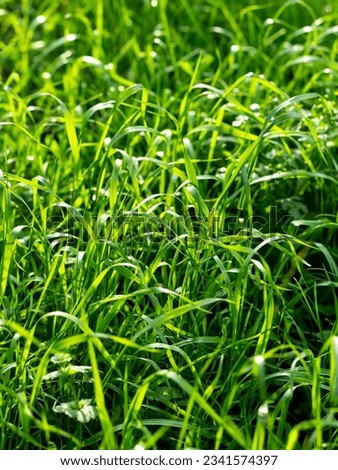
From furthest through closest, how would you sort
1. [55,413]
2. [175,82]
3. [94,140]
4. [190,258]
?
[175,82] → [94,140] → [190,258] → [55,413]

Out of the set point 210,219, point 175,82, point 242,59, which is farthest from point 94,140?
point 210,219

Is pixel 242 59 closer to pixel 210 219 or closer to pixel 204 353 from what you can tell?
pixel 210 219

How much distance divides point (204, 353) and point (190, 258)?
0.26 meters

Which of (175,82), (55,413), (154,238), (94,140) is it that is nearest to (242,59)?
(175,82)

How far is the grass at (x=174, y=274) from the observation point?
6.86 feet

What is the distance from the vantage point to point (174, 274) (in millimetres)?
2414

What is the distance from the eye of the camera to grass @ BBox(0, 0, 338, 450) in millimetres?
2092

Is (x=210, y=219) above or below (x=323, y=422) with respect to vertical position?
above
